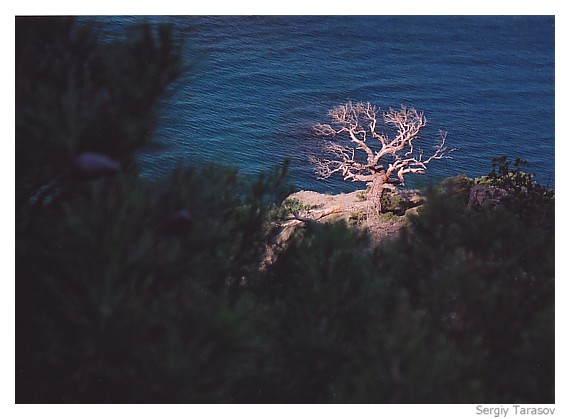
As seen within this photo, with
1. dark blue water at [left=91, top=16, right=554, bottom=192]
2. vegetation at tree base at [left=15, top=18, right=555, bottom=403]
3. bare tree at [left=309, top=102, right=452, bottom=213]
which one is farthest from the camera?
bare tree at [left=309, top=102, right=452, bottom=213]

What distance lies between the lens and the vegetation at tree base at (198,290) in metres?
1.67

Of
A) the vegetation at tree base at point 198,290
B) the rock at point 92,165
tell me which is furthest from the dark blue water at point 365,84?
the rock at point 92,165

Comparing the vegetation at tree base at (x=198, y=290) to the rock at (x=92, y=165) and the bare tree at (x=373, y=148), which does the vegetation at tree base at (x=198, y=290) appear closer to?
the rock at (x=92, y=165)

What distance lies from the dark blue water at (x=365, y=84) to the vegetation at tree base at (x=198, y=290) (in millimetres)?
891

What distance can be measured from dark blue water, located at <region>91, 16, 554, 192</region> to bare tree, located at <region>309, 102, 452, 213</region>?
0.06 meters

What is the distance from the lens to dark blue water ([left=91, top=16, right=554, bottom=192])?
2879 mm

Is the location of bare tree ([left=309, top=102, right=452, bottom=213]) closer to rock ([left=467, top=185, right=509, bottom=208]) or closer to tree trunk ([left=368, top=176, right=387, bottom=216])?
tree trunk ([left=368, top=176, right=387, bottom=216])

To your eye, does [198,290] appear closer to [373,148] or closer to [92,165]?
[92,165]

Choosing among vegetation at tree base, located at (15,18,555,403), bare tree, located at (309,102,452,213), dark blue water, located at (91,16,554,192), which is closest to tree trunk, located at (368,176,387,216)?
bare tree, located at (309,102,452,213)

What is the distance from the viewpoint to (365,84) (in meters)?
3.35

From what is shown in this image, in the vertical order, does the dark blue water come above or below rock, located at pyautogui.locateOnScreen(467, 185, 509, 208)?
above

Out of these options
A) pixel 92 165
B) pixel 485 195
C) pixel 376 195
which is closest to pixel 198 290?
pixel 92 165

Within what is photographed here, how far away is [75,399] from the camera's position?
1.84 metres
